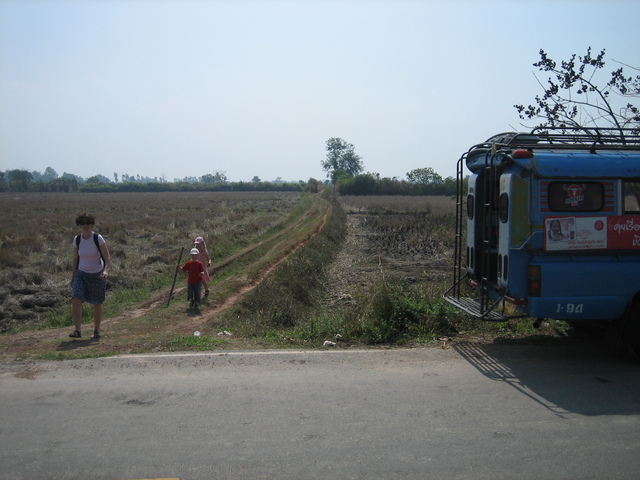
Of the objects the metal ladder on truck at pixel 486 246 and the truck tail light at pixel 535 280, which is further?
the metal ladder on truck at pixel 486 246

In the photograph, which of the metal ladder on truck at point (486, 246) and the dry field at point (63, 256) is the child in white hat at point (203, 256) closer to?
the dry field at point (63, 256)

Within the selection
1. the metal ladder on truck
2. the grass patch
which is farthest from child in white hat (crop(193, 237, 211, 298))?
the metal ladder on truck

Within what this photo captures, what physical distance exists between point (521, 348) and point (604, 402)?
1.95m

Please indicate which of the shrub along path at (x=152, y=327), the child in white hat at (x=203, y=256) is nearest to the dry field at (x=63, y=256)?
the shrub along path at (x=152, y=327)

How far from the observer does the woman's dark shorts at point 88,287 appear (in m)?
7.87

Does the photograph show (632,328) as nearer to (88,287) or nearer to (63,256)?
(88,287)

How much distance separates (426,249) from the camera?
834 inches

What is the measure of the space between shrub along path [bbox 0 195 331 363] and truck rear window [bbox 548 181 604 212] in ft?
14.6

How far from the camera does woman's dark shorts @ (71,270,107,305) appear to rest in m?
7.87

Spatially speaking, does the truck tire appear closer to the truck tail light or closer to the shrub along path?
the truck tail light

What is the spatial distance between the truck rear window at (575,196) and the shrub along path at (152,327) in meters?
4.46

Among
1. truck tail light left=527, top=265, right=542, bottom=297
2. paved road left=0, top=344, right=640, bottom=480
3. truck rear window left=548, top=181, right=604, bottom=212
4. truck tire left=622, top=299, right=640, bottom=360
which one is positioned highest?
truck rear window left=548, top=181, right=604, bottom=212

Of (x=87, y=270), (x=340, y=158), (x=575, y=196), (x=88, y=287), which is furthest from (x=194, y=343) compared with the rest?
(x=340, y=158)

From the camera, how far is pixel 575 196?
6.45m
